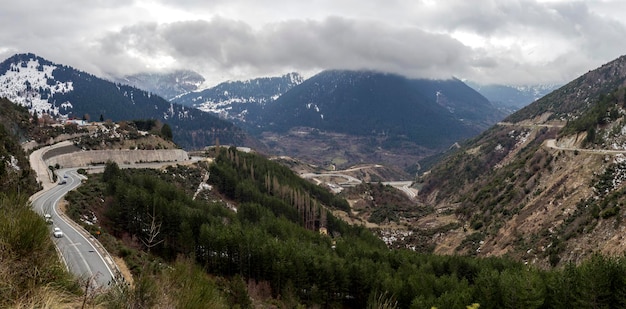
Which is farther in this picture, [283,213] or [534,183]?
[283,213]

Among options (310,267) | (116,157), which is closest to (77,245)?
(310,267)

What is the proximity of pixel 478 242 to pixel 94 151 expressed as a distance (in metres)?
93.6

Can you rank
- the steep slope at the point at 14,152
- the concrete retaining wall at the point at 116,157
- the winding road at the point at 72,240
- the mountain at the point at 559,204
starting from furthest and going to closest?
the concrete retaining wall at the point at 116,157 → the mountain at the point at 559,204 → the steep slope at the point at 14,152 → the winding road at the point at 72,240

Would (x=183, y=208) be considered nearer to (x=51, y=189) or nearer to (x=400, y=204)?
(x=51, y=189)

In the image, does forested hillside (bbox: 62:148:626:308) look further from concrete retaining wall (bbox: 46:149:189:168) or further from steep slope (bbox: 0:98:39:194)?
concrete retaining wall (bbox: 46:149:189:168)

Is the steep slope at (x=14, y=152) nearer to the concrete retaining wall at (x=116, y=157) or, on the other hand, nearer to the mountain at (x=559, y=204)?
the concrete retaining wall at (x=116, y=157)

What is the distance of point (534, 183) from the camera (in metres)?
95.7

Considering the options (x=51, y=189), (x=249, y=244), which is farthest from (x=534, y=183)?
(x=51, y=189)

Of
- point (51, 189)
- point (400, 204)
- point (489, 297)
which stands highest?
point (51, 189)

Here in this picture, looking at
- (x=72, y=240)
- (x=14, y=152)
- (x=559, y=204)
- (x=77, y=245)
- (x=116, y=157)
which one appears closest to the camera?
(x=77, y=245)

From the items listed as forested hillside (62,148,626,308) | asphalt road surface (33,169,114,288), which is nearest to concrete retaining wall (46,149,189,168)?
forested hillside (62,148,626,308)

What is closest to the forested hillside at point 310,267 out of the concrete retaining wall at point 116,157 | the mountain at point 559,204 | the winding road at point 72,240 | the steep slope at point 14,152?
the winding road at point 72,240

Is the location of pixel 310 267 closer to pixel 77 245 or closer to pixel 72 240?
pixel 77 245

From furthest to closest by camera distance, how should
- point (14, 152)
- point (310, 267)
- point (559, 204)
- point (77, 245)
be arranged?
point (559, 204), point (14, 152), point (310, 267), point (77, 245)
